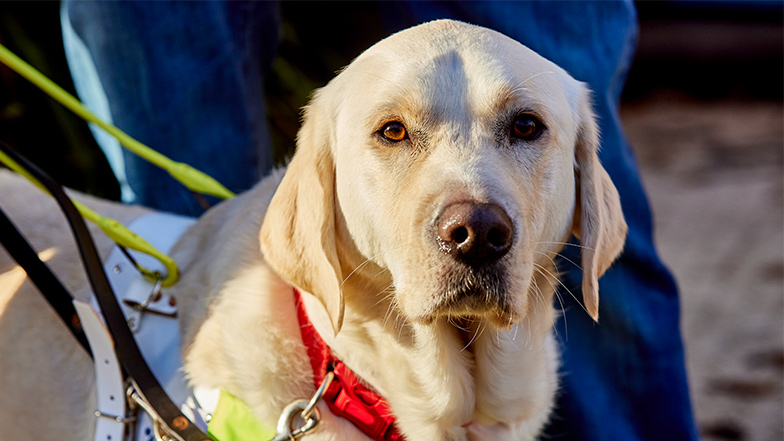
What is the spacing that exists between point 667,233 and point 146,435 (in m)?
4.17

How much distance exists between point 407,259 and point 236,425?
0.64m

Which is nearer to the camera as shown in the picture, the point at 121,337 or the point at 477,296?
the point at 477,296

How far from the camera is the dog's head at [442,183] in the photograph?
162 centimetres

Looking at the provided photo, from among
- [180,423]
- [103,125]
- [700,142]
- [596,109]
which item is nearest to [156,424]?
[180,423]

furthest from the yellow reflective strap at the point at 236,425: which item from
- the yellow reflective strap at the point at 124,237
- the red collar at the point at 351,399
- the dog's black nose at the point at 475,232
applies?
the dog's black nose at the point at 475,232

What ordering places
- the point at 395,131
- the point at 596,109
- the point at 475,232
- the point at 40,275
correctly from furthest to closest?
the point at 596,109 < the point at 40,275 < the point at 395,131 < the point at 475,232

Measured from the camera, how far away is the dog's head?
1.62 m

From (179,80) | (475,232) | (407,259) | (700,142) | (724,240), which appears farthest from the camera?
(700,142)

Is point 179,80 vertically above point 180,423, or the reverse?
point 179,80

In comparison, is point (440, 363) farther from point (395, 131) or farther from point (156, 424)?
point (156, 424)

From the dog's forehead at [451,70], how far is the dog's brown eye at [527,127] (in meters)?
0.05

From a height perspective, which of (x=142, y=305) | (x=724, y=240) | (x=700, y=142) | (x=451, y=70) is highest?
(x=451, y=70)

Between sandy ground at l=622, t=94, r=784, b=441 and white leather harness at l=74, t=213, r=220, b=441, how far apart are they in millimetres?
2364

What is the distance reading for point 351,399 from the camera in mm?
1885
